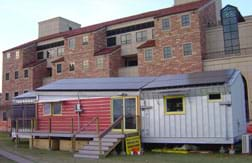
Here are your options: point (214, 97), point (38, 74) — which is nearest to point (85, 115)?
point (214, 97)

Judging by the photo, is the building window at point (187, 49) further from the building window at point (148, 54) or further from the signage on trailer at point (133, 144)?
the signage on trailer at point (133, 144)

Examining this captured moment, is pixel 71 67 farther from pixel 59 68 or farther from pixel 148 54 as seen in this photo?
pixel 148 54

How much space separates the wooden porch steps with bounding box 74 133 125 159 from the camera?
1448 centimetres

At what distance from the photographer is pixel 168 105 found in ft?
52.6

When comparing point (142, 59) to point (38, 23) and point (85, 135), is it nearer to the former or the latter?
point (85, 135)

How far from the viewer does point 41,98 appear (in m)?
20.3

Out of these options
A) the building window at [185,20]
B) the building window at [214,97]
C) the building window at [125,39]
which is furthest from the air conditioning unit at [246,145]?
the building window at [125,39]

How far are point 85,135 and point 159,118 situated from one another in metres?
4.07

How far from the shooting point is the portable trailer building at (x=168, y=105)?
48.0 feet

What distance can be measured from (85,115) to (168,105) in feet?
16.9

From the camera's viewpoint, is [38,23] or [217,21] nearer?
[217,21]

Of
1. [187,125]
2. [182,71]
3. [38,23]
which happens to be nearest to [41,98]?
[187,125]

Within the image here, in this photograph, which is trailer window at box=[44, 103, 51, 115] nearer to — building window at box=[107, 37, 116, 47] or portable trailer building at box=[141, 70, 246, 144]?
portable trailer building at box=[141, 70, 246, 144]

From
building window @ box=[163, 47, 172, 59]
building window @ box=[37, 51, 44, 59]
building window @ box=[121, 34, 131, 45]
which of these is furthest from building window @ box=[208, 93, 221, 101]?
building window @ box=[37, 51, 44, 59]
